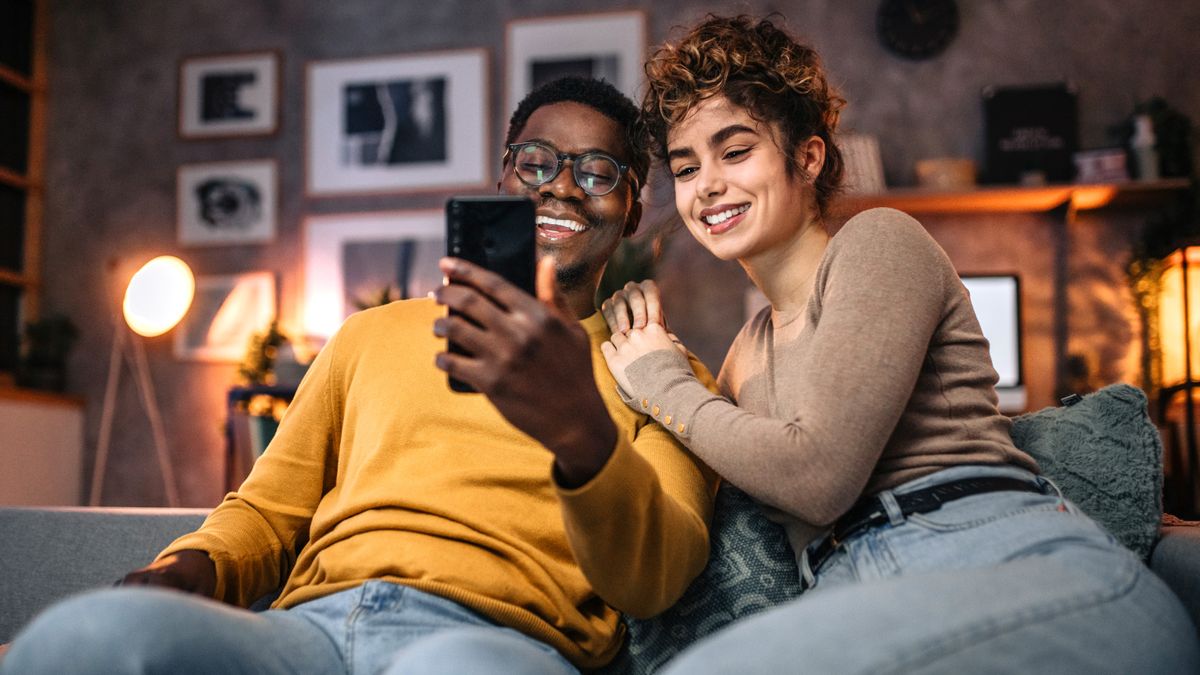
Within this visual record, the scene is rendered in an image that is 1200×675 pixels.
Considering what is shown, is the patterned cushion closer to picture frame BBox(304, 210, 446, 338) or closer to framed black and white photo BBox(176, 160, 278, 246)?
picture frame BBox(304, 210, 446, 338)

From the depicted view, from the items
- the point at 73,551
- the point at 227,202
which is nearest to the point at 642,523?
the point at 73,551

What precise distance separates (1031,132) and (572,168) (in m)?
3.26

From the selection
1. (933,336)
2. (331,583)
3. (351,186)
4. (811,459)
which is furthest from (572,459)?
(351,186)

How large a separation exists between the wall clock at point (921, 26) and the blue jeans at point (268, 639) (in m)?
3.82

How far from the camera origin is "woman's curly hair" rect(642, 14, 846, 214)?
1.40m

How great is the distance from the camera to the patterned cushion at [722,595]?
1.29 metres

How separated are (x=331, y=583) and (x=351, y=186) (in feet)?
12.1

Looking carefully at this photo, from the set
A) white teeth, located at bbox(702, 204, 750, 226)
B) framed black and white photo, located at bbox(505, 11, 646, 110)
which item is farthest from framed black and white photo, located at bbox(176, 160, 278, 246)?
white teeth, located at bbox(702, 204, 750, 226)

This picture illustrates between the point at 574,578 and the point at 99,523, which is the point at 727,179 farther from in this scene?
the point at 99,523

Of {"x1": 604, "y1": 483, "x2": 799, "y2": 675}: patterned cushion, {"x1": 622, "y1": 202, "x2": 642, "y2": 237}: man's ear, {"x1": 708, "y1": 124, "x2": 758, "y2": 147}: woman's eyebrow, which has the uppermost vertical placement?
{"x1": 708, "y1": 124, "x2": 758, "y2": 147}: woman's eyebrow

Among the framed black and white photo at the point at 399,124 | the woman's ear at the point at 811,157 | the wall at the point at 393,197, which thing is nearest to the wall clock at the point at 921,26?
the wall at the point at 393,197

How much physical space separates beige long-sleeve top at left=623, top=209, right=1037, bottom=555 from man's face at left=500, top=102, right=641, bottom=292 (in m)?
0.29

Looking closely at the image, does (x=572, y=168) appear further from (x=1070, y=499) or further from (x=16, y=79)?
(x=16, y=79)

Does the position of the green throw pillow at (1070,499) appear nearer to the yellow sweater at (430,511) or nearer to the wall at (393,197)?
the yellow sweater at (430,511)
